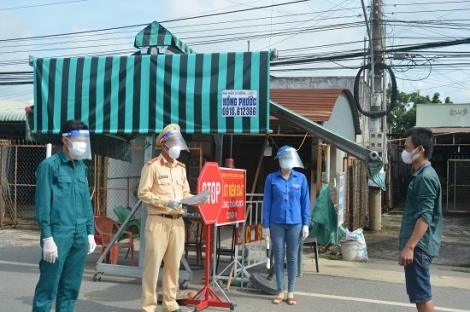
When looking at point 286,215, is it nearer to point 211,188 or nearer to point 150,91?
point 211,188

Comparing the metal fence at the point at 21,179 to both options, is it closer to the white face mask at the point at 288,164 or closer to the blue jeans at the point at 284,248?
the blue jeans at the point at 284,248

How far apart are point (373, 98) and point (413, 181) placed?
11.1 m

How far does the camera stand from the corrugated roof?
498 inches

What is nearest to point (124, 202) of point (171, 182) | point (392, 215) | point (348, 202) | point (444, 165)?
point (348, 202)

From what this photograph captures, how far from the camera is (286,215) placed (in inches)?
275

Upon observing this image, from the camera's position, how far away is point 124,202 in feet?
47.6

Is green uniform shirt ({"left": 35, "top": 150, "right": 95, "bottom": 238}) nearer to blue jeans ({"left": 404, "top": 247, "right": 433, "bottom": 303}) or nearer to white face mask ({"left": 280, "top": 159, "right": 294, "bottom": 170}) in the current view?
white face mask ({"left": 280, "top": 159, "right": 294, "bottom": 170})

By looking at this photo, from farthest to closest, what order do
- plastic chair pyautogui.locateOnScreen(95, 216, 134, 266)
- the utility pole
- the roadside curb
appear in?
1. the utility pole
2. the roadside curb
3. plastic chair pyautogui.locateOnScreen(95, 216, 134, 266)

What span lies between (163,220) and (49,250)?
1407 millimetres

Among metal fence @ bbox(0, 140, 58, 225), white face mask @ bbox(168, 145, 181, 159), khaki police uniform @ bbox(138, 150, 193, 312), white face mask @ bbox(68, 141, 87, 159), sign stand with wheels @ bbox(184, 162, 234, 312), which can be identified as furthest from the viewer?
metal fence @ bbox(0, 140, 58, 225)

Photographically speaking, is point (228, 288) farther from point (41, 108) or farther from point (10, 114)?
point (10, 114)

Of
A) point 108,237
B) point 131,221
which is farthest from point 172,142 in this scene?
point 131,221

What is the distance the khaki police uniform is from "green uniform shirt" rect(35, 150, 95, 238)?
2.55ft

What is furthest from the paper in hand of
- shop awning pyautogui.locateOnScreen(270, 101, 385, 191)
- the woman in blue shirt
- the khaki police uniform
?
shop awning pyautogui.locateOnScreen(270, 101, 385, 191)
